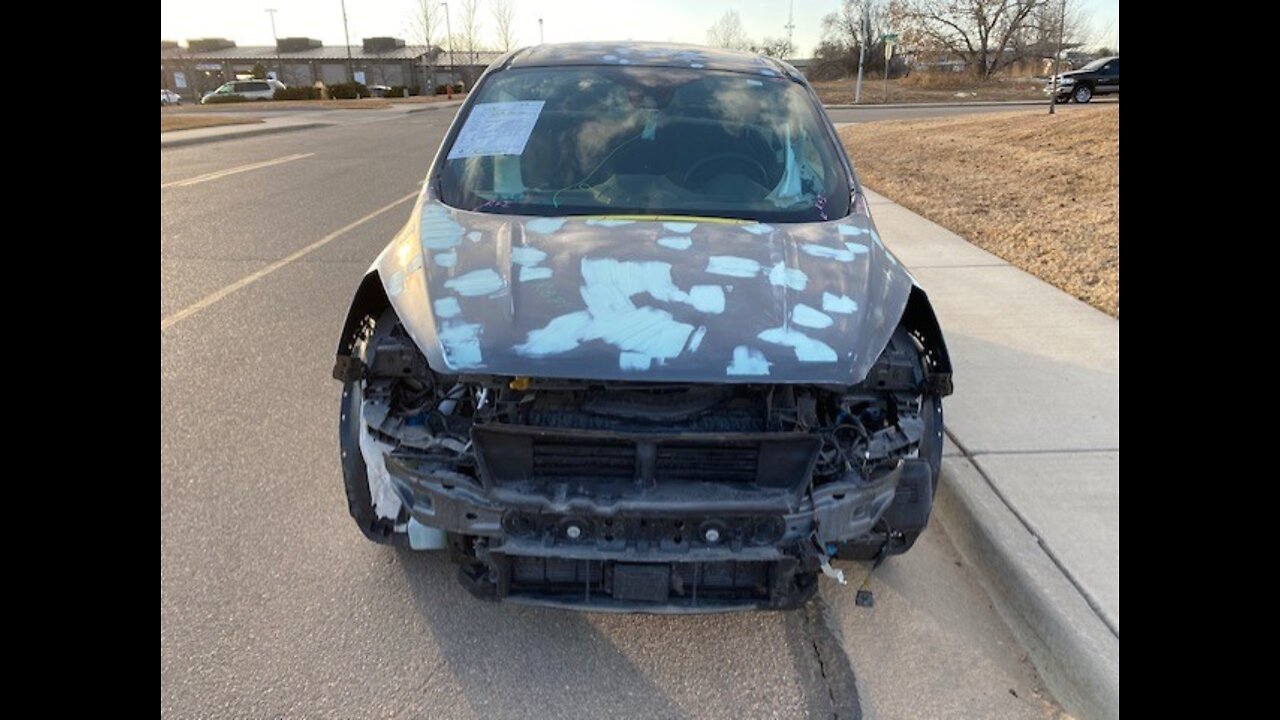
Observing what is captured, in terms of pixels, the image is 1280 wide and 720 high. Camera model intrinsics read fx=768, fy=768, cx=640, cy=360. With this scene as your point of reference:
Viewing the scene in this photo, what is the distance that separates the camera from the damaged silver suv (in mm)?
2080

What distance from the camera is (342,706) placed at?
2242 mm

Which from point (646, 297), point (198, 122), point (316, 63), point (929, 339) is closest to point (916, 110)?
point (198, 122)

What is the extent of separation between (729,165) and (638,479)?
1660 mm

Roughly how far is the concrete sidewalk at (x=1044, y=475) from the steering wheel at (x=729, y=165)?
1486 millimetres

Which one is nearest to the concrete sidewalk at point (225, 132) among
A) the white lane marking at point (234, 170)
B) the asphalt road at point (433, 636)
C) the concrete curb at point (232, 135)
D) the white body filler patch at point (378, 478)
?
the concrete curb at point (232, 135)

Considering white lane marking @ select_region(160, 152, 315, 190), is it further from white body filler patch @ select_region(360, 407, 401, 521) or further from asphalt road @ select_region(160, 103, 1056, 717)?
white body filler patch @ select_region(360, 407, 401, 521)

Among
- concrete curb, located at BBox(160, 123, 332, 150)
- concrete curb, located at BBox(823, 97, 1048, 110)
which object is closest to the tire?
concrete curb, located at BBox(160, 123, 332, 150)

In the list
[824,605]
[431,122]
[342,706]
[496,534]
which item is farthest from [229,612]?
[431,122]

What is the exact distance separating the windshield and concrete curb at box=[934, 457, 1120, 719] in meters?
1.29

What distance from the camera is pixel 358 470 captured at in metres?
2.54

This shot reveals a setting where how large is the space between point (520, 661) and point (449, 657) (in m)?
0.23

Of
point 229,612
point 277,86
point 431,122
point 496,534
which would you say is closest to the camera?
point 496,534

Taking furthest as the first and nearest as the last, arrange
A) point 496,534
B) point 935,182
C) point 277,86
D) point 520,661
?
point 277,86 → point 935,182 → point 520,661 → point 496,534

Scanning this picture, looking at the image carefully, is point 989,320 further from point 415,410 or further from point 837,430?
point 415,410
